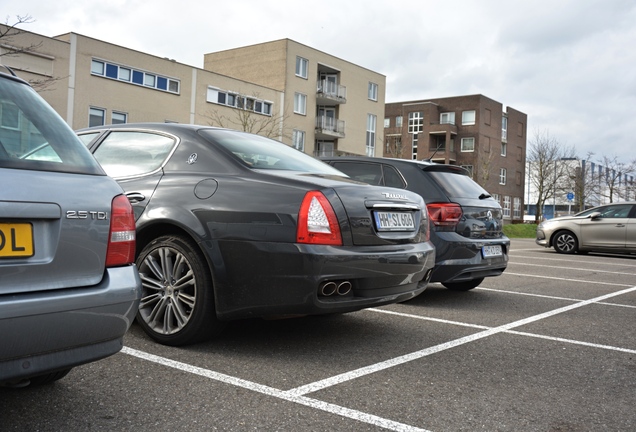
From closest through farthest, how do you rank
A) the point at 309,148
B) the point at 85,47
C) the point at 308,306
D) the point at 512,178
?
the point at 308,306 → the point at 85,47 → the point at 309,148 → the point at 512,178

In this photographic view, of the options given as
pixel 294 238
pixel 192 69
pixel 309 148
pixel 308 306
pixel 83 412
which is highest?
pixel 192 69

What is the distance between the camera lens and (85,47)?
2992cm

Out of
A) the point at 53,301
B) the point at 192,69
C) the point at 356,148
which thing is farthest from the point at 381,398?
the point at 356,148

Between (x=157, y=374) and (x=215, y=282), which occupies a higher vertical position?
(x=215, y=282)

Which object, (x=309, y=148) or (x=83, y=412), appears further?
(x=309, y=148)

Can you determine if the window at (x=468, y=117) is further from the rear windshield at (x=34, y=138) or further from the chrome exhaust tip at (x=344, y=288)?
the rear windshield at (x=34, y=138)

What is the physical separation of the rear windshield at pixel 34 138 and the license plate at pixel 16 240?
10.4 inches

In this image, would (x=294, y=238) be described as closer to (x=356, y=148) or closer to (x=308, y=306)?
(x=308, y=306)

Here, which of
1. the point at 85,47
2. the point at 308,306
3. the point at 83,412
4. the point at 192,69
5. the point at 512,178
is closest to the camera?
the point at 83,412

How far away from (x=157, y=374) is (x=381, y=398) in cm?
129

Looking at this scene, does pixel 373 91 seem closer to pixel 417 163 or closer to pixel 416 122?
pixel 416 122

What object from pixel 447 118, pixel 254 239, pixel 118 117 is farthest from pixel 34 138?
pixel 447 118

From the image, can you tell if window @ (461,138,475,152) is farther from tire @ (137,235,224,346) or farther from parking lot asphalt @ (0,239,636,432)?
tire @ (137,235,224,346)

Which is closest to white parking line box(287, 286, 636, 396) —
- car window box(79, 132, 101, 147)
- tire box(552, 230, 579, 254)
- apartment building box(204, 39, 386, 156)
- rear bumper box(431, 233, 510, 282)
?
rear bumper box(431, 233, 510, 282)
